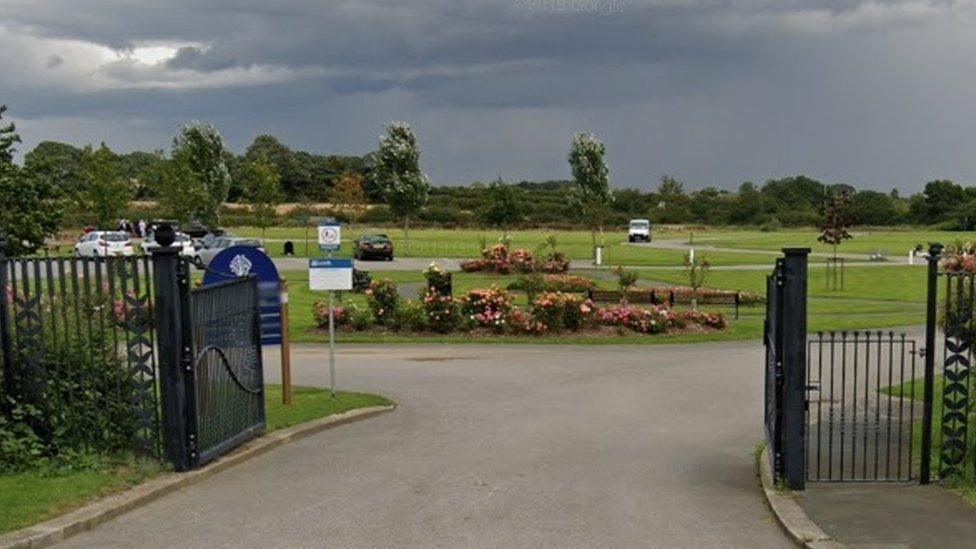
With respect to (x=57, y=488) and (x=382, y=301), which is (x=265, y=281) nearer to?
(x=57, y=488)

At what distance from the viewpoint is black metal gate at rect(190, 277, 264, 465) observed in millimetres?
10719

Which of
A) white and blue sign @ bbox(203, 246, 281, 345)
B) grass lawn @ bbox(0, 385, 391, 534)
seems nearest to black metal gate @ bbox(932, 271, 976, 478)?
grass lawn @ bbox(0, 385, 391, 534)

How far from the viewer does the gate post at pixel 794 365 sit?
959 cm

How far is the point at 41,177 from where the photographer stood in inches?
1028

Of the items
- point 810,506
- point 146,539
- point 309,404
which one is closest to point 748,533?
point 810,506

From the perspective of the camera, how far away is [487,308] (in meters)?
26.2

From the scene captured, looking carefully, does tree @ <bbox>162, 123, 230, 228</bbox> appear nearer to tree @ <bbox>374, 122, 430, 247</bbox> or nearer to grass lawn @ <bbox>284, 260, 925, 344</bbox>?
tree @ <bbox>374, 122, 430, 247</bbox>

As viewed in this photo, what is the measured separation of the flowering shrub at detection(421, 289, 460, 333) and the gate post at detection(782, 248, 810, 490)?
16581mm

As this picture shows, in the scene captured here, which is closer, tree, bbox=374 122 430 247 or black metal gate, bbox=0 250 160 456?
Answer: black metal gate, bbox=0 250 160 456

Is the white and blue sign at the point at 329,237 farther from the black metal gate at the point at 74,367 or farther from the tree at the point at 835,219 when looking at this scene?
the tree at the point at 835,219

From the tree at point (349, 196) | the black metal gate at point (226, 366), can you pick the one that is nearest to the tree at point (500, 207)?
the tree at point (349, 196)

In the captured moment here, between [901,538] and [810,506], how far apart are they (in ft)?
3.92

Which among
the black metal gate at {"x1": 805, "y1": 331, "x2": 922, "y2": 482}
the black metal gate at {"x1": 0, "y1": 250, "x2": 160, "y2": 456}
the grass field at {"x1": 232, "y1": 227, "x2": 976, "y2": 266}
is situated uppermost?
the black metal gate at {"x1": 0, "y1": 250, "x2": 160, "y2": 456}

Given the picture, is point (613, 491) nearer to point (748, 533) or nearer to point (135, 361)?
point (748, 533)
